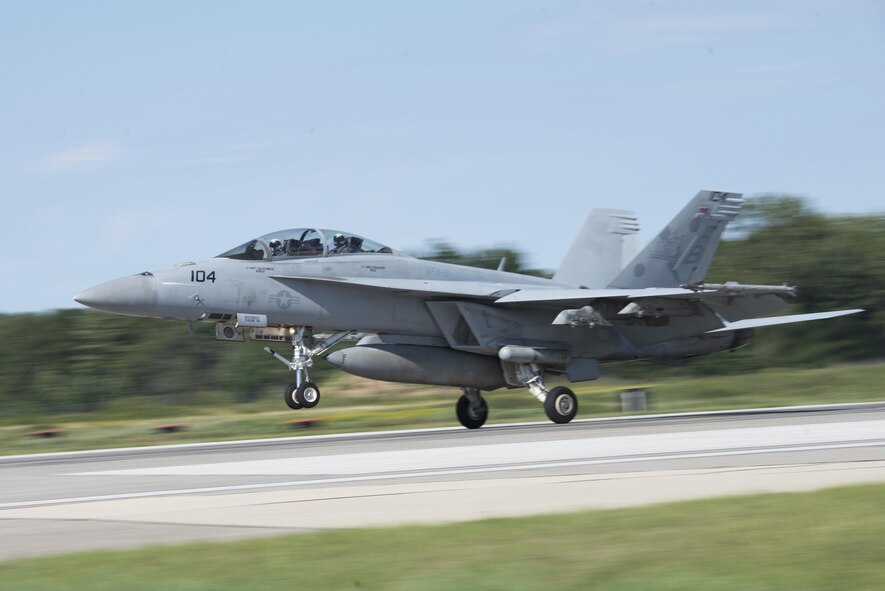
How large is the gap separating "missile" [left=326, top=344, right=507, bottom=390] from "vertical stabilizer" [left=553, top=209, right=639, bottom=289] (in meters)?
4.46

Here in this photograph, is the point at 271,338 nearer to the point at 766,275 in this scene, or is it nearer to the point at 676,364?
the point at 676,364

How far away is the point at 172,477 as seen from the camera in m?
12.6

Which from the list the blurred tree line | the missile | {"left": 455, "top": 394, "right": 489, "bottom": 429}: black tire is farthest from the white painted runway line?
the blurred tree line

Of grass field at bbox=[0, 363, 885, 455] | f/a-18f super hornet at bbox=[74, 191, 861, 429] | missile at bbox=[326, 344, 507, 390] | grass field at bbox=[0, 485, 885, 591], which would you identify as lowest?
grass field at bbox=[0, 363, 885, 455]

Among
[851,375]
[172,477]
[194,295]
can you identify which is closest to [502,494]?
[172,477]

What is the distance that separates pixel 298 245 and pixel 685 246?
773 cm

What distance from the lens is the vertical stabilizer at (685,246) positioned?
2144cm

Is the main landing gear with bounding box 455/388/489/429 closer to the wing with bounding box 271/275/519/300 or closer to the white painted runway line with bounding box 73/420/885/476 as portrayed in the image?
the wing with bounding box 271/275/519/300

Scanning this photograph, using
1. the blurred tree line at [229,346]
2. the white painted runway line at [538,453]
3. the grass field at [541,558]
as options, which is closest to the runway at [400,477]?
the white painted runway line at [538,453]

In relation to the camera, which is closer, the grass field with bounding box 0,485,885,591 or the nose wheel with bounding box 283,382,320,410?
the grass field with bounding box 0,485,885,591

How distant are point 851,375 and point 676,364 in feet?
39.1

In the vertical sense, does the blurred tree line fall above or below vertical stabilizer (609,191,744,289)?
below

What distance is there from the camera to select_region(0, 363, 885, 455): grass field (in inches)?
904

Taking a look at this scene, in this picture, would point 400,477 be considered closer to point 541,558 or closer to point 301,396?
point 541,558
